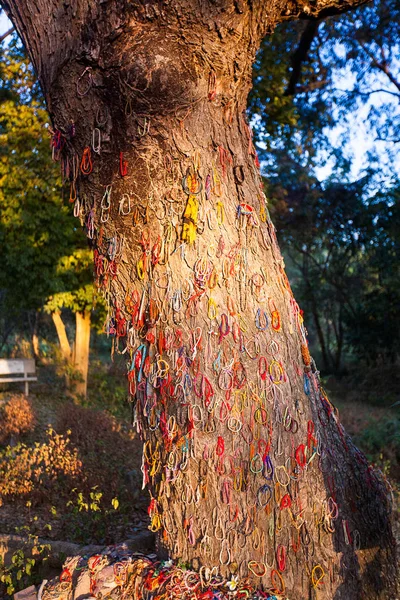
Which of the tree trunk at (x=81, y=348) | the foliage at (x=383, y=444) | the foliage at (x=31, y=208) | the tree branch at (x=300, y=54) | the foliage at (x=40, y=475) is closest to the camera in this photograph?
the foliage at (x=40, y=475)

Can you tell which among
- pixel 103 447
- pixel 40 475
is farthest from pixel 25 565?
pixel 103 447

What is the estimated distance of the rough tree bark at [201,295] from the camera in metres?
2.68

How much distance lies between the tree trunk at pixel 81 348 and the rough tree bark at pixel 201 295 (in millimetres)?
8101

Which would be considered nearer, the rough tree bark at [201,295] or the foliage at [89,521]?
the rough tree bark at [201,295]

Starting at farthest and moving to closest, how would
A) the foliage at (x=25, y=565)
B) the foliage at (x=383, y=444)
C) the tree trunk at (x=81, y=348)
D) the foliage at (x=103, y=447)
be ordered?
the tree trunk at (x=81, y=348) < the foliage at (x=383, y=444) < the foliage at (x=103, y=447) < the foliage at (x=25, y=565)

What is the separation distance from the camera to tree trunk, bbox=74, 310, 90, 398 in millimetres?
10797

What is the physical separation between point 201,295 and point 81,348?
8.52 meters

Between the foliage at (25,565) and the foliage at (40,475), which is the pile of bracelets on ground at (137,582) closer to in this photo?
the foliage at (25,565)

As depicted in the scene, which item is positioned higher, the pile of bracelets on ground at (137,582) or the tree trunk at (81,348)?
the tree trunk at (81,348)

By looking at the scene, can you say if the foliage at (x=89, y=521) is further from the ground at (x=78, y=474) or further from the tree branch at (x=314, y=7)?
the tree branch at (x=314, y=7)

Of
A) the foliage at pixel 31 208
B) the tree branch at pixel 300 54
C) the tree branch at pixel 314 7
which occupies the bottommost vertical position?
the tree branch at pixel 314 7

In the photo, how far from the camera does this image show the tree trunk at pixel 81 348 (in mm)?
10797

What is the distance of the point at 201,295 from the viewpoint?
2766 mm

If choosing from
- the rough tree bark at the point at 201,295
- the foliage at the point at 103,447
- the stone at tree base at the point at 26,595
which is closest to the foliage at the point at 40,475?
the foliage at the point at 103,447
